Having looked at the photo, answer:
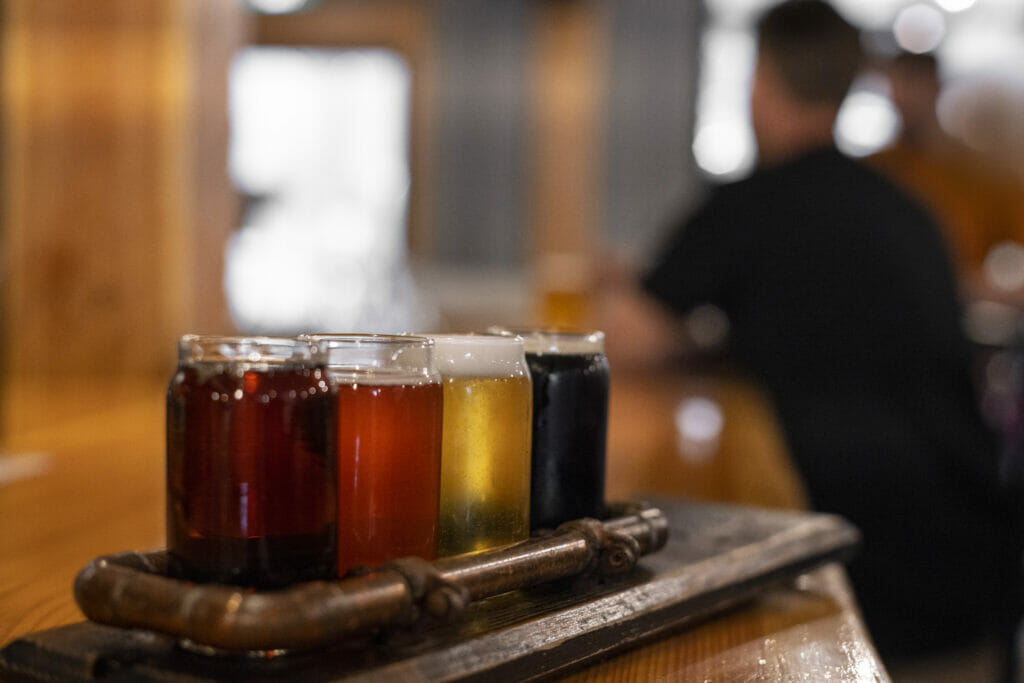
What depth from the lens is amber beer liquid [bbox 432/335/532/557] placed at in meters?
0.74

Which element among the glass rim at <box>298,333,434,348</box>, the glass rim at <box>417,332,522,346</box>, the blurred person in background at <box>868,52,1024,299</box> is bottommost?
the glass rim at <box>417,332,522,346</box>

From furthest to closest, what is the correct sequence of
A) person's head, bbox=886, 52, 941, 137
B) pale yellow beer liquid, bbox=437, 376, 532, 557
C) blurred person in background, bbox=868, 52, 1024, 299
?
blurred person in background, bbox=868, 52, 1024, 299, person's head, bbox=886, 52, 941, 137, pale yellow beer liquid, bbox=437, 376, 532, 557

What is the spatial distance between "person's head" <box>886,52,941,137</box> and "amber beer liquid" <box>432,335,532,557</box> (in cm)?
368

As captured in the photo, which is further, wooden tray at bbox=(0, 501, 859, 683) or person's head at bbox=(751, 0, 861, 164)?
person's head at bbox=(751, 0, 861, 164)

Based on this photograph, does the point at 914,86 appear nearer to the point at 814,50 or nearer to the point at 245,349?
the point at 814,50

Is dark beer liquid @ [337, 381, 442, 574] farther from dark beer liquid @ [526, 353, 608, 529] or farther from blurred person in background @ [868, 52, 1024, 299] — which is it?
blurred person in background @ [868, 52, 1024, 299]

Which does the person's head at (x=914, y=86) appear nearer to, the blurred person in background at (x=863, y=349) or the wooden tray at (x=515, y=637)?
the blurred person in background at (x=863, y=349)

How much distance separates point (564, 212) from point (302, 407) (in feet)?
22.2

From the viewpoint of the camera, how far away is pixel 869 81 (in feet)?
19.5

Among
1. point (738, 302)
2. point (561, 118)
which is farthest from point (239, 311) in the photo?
point (738, 302)

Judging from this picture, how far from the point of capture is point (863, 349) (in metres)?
2.24

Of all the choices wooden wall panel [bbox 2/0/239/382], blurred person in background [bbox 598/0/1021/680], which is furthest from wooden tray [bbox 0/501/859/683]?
wooden wall panel [bbox 2/0/239/382]

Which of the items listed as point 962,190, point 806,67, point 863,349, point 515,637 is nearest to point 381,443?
point 515,637

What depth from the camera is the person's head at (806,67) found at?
2.37 m
